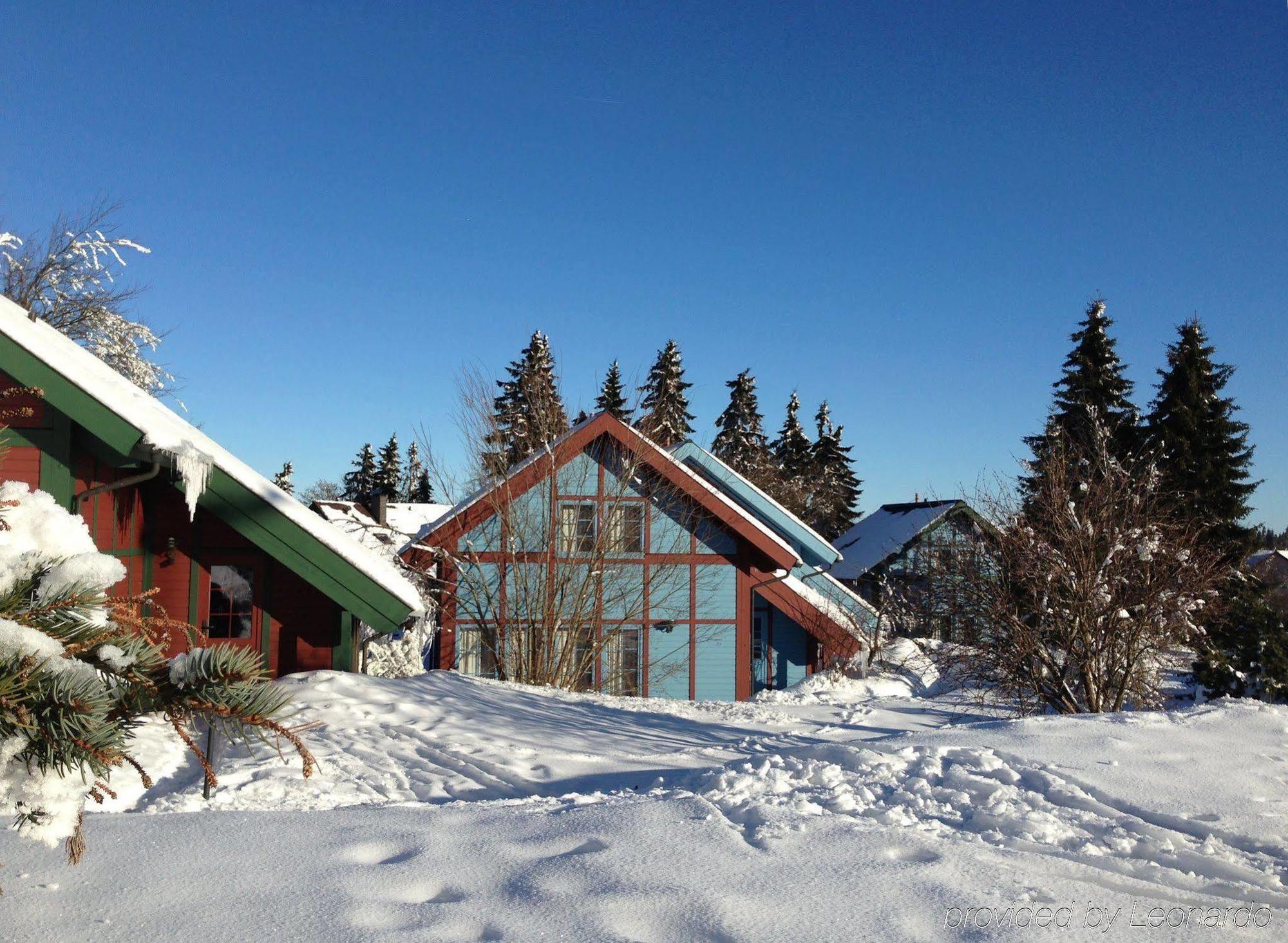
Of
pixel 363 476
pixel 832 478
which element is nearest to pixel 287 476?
pixel 363 476

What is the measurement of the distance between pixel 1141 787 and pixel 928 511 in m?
24.8

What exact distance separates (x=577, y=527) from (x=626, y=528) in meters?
1.15

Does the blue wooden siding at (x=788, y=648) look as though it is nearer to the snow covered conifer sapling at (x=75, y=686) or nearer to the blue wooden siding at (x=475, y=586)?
the blue wooden siding at (x=475, y=586)

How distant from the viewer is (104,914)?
2.91 meters

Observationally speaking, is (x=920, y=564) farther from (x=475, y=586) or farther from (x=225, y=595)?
(x=225, y=595)

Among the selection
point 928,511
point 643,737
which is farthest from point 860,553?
point 643,737

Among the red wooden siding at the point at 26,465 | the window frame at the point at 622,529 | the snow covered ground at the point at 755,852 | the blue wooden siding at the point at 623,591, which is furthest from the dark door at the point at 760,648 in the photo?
the red wooden siding at the point at 26,465

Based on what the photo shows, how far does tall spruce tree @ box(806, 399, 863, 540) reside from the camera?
4597 centimetres

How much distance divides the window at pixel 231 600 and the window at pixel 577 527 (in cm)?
600

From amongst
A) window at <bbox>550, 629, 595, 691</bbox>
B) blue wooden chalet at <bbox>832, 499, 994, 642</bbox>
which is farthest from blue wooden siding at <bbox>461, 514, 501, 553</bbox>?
blue wooden chalet at <bbox>832, 499, 994, 642</bbox>

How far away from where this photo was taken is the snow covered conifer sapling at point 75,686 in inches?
76.9

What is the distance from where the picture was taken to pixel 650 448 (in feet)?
53.4

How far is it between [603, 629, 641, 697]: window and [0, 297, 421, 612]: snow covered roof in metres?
7.46

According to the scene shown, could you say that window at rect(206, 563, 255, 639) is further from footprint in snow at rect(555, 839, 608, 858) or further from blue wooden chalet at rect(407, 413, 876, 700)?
footprint in snow at rect(555, 839, 608, 858)
